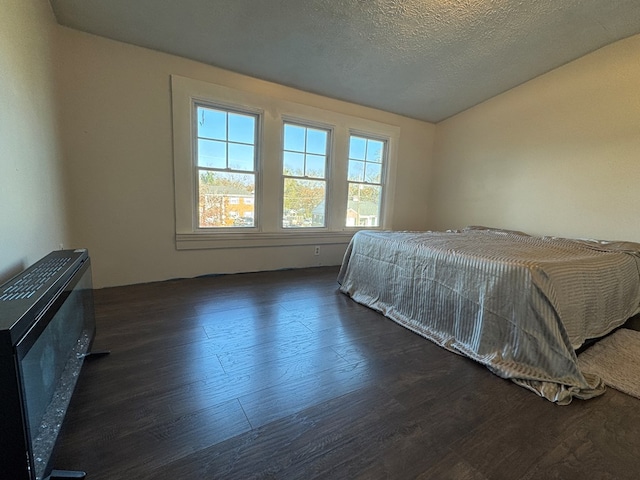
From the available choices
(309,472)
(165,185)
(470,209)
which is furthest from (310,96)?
(309,472)

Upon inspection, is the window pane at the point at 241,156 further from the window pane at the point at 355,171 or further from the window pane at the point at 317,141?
the window pane at the point at 355,171

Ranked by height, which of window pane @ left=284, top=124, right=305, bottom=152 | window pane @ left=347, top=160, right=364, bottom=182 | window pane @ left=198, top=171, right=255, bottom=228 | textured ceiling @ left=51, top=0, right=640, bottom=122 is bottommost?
window pane @ left=198, top=171, right=255, bottom=228

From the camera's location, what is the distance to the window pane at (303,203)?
12.6 ft

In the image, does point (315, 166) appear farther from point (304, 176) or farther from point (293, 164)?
point (293, 164)

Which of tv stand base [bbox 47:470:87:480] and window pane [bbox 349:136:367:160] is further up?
window pane [bbox 349:136:367:160]

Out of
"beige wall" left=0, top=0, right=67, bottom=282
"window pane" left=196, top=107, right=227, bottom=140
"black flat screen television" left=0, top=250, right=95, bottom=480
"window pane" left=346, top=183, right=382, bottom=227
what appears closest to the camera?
"black flat screen television" left=0, top=250, right=95, bottom=480

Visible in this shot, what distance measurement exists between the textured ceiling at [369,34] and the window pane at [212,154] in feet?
2.79

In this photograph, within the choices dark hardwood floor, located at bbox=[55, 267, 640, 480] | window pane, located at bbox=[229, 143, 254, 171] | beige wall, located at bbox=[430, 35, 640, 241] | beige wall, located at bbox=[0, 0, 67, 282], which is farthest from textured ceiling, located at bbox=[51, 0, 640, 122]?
dark hardwood floor, located at bbox=[55, 267, 640, 480]

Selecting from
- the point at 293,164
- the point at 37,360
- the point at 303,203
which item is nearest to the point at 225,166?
the point at 293,164

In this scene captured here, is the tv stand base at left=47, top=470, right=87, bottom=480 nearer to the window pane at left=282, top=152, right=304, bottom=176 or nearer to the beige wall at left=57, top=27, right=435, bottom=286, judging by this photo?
the beige wall at left=57, top=27, right=435, bottom=286

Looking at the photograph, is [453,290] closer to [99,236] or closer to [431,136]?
[99,236]

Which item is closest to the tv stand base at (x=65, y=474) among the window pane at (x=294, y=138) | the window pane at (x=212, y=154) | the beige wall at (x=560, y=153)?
the window pane at (x=212, y=154)

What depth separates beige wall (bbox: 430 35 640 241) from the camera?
9.39 ft

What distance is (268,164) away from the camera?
3.58 metres
